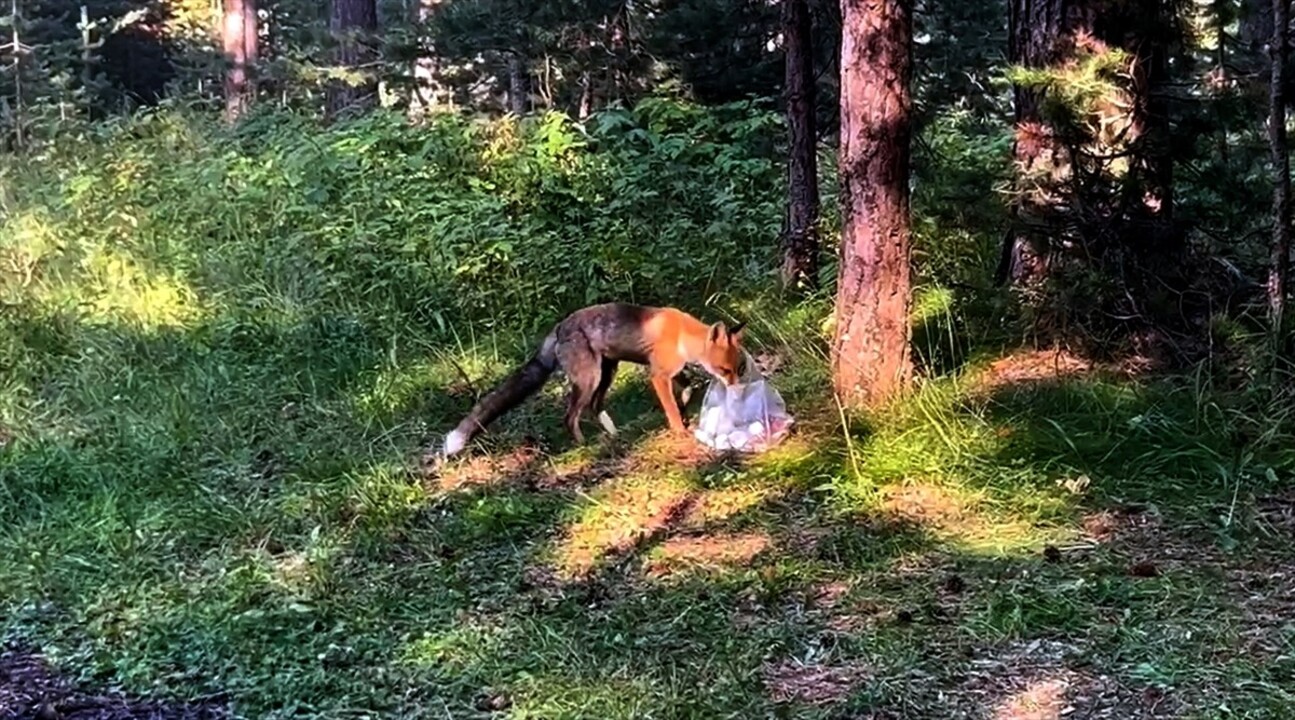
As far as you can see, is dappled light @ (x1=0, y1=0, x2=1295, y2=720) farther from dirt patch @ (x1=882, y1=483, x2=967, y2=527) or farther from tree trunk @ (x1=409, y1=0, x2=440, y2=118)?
tree trunk @ (x1=409, y1=0, x2=440, y2=118)

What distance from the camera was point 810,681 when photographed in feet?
11.9

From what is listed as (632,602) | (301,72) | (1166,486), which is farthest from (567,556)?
(301,72)

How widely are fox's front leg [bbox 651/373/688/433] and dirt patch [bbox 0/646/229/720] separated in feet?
9.64

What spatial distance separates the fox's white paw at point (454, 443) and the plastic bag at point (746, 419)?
117 cm

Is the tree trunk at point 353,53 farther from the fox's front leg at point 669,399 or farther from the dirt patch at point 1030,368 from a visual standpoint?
the dirt patch at point 1030,368

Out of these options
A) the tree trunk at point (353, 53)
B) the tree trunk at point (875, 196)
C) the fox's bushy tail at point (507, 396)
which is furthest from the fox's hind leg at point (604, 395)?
the tree trunk at point (353, 53)

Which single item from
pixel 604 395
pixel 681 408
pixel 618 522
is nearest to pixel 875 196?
pixel 681 408

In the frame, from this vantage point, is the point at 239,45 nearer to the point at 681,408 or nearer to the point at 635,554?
the point at 681,408

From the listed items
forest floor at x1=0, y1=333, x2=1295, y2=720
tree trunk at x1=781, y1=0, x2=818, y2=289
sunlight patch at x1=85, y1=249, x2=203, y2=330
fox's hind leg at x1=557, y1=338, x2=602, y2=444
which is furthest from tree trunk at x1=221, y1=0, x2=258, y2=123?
fox's hind leg at x1=557, y1=338, x2=602, y2=444

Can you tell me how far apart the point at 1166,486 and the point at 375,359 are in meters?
4.53

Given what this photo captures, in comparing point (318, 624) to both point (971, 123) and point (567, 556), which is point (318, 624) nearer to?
point (567, 556)

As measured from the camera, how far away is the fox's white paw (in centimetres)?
580

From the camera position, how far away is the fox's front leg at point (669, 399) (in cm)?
612

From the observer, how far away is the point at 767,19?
1198 cm
